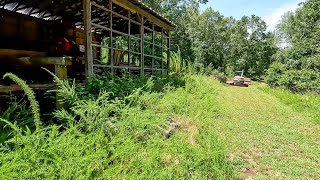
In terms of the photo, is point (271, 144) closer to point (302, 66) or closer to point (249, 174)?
point (249, 174)

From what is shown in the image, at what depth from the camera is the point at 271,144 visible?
186 inches

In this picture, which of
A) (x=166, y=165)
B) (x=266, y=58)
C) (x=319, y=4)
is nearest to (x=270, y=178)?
(x=166, y=165)

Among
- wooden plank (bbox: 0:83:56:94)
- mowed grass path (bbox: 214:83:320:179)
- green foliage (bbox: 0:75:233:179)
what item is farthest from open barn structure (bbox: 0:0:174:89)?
mowed grass path (bbox: 214:83:320:179)

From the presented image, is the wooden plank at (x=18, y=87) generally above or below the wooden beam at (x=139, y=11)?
below

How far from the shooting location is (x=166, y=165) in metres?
3.08

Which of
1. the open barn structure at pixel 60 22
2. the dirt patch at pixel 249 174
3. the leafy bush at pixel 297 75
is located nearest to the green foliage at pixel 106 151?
the dirt patch at pixel 249 174

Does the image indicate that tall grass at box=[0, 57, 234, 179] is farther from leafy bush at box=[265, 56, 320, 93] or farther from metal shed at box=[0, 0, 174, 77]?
leafy bush at box=[265, 56, 320, 93]

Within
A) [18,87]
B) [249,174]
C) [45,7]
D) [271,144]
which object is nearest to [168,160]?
[249,174]

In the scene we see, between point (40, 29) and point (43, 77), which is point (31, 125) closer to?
point (43, 77)

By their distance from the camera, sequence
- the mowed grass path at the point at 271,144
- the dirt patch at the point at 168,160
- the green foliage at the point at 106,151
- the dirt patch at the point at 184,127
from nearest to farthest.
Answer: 1. the green foliage at the point at 106,151
2. the dirt patch at the point at 168,160
3. the mowed grass path at the point at 271,144
4. the dirt patch at the point at 184,127

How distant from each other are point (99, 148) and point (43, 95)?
2127mm

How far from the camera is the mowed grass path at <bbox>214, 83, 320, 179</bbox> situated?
3.59 meters

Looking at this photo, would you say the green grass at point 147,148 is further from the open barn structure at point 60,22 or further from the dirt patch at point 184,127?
the open barn structure at point 60,22

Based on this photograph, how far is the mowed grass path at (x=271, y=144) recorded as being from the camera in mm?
3592
